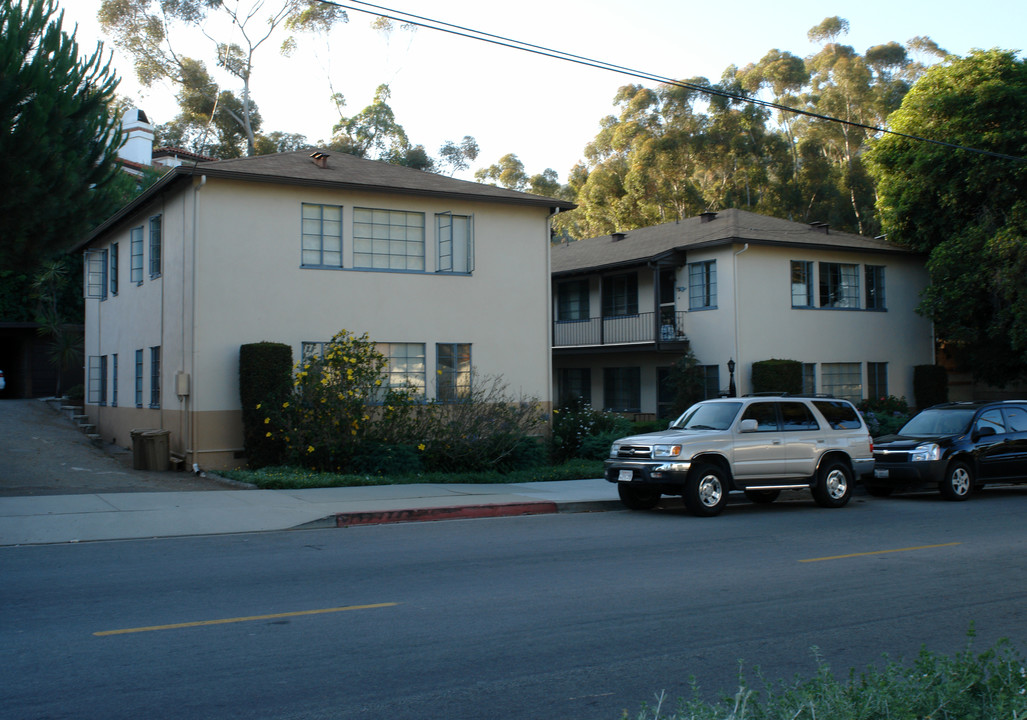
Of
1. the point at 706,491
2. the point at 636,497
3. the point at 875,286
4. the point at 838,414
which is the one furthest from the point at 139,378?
the point at 875,286

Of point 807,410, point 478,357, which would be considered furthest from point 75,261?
point 807,410

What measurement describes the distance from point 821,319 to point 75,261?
28340 mm

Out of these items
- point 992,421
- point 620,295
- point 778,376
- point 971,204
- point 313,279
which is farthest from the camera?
point 620,295

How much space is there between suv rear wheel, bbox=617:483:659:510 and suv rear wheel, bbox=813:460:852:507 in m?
2.67

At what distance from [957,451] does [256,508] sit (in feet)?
40.3

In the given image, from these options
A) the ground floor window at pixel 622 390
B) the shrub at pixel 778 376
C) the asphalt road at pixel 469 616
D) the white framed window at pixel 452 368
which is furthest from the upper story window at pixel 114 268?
the shrub at pixel 778 376

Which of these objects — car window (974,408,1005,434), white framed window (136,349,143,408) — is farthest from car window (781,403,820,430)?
white framed window (136,349,143,408)

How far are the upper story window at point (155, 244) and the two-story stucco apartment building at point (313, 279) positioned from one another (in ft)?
0.23

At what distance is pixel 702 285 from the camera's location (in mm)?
29219

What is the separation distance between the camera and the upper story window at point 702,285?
28.7m

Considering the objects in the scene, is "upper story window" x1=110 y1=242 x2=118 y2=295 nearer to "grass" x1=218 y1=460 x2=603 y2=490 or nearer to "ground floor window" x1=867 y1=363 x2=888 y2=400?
"grass" x1=218 y1=460 x2=603 y2=490

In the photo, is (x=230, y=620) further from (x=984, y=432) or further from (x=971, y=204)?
(x=971, y=204)

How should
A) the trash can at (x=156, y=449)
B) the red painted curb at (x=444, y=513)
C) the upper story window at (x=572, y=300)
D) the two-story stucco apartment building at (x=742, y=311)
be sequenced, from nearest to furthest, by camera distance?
the red painted curb at (x=444, y=513) < the trash can at (x=156, y=449) < the two-story stucco apartment building at (x=742, y=311) < the upper story window at (x=572, y=300)

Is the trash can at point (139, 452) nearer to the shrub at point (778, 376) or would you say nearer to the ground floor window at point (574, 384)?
the ground floor window at point (574, 384)
